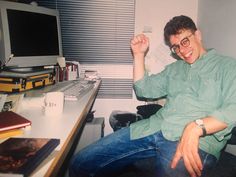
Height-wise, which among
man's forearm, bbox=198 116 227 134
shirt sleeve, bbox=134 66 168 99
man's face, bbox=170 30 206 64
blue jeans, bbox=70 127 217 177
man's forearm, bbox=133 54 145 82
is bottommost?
blue jeans, bbox=70 127 217 177

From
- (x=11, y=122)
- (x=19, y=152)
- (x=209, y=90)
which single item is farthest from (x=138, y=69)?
(x=19, y=152)

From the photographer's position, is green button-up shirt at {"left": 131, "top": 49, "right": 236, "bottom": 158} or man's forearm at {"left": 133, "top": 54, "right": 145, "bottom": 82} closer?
green button-up shirt at {"left": 131, "top": 49, "right": 236, "bottom": 158}

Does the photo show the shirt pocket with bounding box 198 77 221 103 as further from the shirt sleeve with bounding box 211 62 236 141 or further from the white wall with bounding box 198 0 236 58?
the white wall with bounding box 198 0 236 58

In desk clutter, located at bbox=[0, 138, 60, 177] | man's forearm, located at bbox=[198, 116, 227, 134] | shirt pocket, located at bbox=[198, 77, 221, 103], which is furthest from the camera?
shirt pocket, located at bbox=[198, 77, 221, 103]

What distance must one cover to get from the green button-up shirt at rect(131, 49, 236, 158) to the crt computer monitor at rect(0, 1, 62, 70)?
89 centimetres

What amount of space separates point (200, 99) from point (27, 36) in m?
1.34

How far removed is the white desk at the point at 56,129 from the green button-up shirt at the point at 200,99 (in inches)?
16.4

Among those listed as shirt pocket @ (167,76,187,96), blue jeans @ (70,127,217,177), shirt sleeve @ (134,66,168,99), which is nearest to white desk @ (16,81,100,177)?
blue jeans @ (70,127,217,177)

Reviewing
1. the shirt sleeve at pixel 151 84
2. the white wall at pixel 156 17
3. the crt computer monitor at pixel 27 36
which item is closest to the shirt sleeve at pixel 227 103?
the shirt sleeve at pixel 151 84

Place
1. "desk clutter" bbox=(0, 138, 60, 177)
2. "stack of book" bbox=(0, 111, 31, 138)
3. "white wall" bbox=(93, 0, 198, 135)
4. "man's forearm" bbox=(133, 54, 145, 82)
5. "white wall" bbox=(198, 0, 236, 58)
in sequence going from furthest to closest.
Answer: "white wall" bbox=(93, 0, 198, 135) → "white wall" bbox=(198, 0, 236, 58) → "man's forearm" bbox=(133, 54, 145, 82) → "stack of book" bbox=(0, 111, 31, 138) → "desk clutter" bbox=(0, 138, 60, 177)

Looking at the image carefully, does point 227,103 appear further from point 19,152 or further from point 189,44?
point 19,152

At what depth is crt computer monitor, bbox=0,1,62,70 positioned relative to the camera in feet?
5.41

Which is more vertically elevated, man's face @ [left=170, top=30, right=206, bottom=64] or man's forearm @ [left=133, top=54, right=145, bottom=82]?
man's face @ [left=170, top=30, right=206, bottom=64]

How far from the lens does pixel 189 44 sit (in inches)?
54.3
